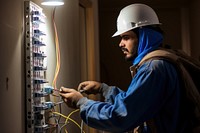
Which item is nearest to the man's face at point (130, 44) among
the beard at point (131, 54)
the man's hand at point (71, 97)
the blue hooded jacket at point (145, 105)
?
the beard at point (131, 54)

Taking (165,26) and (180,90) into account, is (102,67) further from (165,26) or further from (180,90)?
(180,90)

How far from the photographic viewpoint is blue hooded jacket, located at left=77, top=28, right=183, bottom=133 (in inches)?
54.8

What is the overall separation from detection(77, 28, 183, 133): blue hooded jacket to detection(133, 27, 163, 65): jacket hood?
0.14 metres

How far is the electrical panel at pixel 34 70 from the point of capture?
4.40 feet

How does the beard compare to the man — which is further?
the beard

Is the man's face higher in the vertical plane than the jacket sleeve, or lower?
higher

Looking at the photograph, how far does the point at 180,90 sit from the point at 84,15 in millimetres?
1761

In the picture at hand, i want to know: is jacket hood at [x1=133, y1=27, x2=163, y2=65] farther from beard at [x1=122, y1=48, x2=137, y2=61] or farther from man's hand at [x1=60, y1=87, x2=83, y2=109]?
man's hand at [x1=60, y1=87, x2=83, y2=109]

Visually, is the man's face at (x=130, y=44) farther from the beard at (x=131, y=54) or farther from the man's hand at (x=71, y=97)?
the man's hand at (x=71, y=97)

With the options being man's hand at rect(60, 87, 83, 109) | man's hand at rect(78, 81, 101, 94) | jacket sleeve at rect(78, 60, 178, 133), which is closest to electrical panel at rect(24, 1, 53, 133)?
man's hand at rect(60, 87, 83, 109)

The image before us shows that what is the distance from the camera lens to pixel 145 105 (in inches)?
54.9

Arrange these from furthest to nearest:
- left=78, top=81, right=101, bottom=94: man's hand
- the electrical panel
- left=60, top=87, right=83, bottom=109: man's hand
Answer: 1. left=78, top=81, right=101, bottom=94: man's hand
2. left=60, top=87, right=83, bottom=109: man's hand
3. the electrical panel

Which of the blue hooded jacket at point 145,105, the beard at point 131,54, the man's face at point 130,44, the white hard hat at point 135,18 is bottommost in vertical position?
the blue hooded jacket at point 145,105

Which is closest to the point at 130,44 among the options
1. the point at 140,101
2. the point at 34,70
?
the point at 140,101
